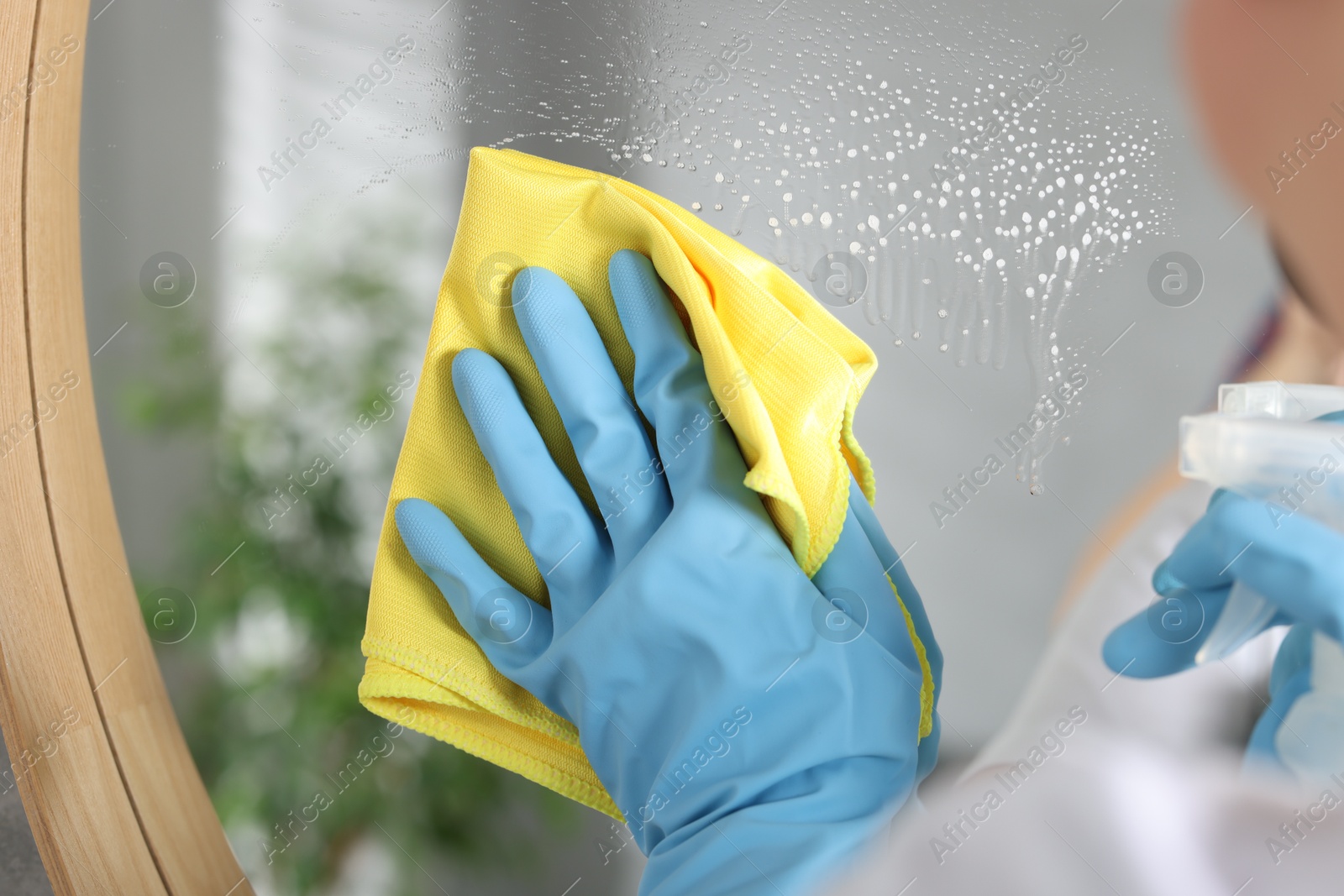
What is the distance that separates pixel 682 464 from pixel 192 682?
327 millimetres

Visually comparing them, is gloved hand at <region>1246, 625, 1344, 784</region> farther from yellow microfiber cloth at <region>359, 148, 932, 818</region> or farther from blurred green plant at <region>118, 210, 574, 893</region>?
blurred green plant at <region>118, 210, 574, 893</region>

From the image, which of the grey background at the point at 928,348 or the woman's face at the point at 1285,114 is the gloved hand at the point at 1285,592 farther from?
the woman's face at the point at 1285,114

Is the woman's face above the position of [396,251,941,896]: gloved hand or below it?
above

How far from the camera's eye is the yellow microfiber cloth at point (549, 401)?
272 millimetres

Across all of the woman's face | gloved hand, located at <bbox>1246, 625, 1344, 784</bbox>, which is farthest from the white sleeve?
the woman's face

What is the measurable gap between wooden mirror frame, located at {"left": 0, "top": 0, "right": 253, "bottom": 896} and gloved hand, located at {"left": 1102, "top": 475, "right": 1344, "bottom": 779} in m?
0.48

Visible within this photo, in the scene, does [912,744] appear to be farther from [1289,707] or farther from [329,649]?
[329,649]

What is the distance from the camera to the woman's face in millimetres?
394

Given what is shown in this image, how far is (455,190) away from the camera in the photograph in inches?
15.5

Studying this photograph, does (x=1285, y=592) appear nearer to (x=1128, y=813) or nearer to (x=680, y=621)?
(x=1128, y=813)

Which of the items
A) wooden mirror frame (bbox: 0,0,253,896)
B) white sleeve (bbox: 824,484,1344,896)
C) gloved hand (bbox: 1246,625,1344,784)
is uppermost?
gloved hand (bbox: 1246,625,1344,784)

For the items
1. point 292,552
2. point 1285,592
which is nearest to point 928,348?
point 1285,592

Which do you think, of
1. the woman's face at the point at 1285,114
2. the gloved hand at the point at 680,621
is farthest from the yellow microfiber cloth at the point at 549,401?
the woman's face at the point at 1285,114

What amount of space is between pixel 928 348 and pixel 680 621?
8.7 inches
